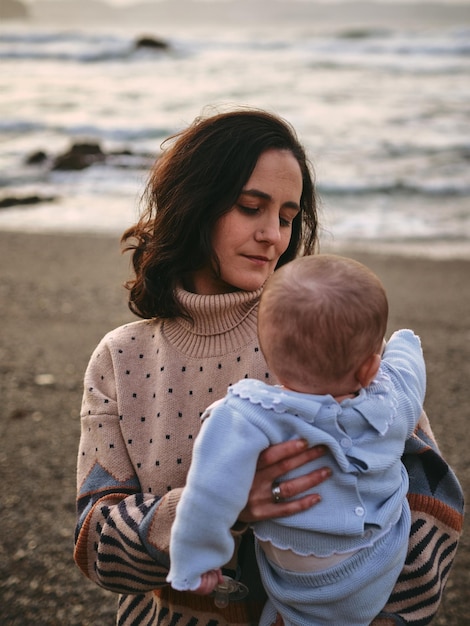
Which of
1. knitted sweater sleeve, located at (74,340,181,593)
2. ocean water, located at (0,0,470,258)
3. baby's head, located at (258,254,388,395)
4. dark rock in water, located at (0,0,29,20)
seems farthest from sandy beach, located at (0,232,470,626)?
dark rock in water, located at (0,0,29,20)

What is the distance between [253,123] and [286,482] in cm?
97

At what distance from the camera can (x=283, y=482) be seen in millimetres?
1494

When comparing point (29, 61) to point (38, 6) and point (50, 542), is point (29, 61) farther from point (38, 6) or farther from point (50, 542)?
point (38, 6)

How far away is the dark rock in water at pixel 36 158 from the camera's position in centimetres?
1349

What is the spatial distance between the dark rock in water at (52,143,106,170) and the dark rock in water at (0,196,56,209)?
7.53 ft

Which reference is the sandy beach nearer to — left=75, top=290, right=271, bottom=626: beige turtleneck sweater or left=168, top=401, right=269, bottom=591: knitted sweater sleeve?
left=75, top=290, right=271, bottom=626: beige turtleneck sweater

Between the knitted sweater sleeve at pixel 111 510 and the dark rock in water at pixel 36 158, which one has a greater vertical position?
the knitted sweater sleeve at pixel 111 510

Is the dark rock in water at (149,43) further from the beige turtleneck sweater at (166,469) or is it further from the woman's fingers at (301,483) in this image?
the woman's fingers at (301,483)

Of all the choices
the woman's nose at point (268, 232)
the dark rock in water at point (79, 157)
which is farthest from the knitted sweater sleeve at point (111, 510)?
the dark rock in water at point (79, 157)

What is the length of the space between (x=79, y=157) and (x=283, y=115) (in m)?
6.19

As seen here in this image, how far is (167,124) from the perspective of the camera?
57.2 ft

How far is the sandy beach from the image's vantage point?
3.18 meters

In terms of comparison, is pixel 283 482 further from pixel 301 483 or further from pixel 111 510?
pixel 111 510

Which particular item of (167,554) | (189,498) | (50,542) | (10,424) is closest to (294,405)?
(189,498)
